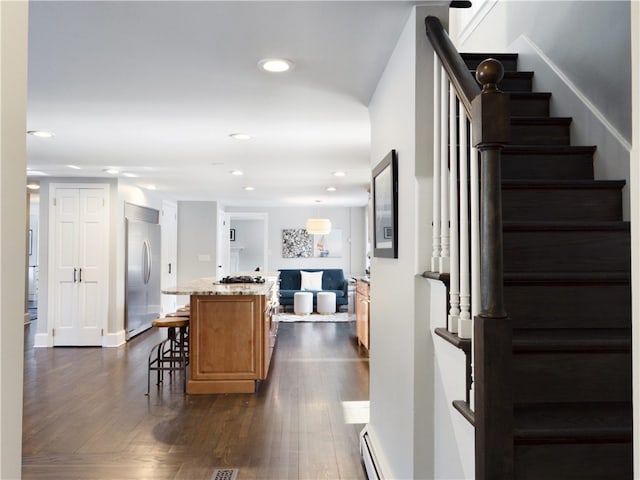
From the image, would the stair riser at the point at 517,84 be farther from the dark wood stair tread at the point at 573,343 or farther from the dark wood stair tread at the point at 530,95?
the dark wood stair tread at the point at 573,343

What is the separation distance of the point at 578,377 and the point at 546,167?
1100mm

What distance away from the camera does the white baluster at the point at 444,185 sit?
1657 millimetres

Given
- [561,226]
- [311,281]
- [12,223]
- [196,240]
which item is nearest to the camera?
[12,223]

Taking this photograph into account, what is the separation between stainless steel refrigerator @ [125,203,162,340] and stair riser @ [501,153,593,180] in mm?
5815

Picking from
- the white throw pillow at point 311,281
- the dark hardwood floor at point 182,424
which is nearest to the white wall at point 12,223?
→ the dark hardwood floor at point 182,424

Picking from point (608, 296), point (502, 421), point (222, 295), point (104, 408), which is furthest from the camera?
point (222, 295)

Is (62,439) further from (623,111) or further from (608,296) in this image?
(623,111)

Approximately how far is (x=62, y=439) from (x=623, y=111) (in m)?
3.87

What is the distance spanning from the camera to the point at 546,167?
7.58ft

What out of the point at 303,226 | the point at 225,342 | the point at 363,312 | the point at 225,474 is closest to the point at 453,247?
the point at 225,474

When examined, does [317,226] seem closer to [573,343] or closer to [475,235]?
[573,343]

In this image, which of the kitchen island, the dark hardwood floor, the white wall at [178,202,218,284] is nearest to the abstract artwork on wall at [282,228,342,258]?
the white wall at [178,202,218,284]

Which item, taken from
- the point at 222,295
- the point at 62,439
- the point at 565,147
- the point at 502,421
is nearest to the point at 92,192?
the point at 222,295

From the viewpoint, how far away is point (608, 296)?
1.79m
